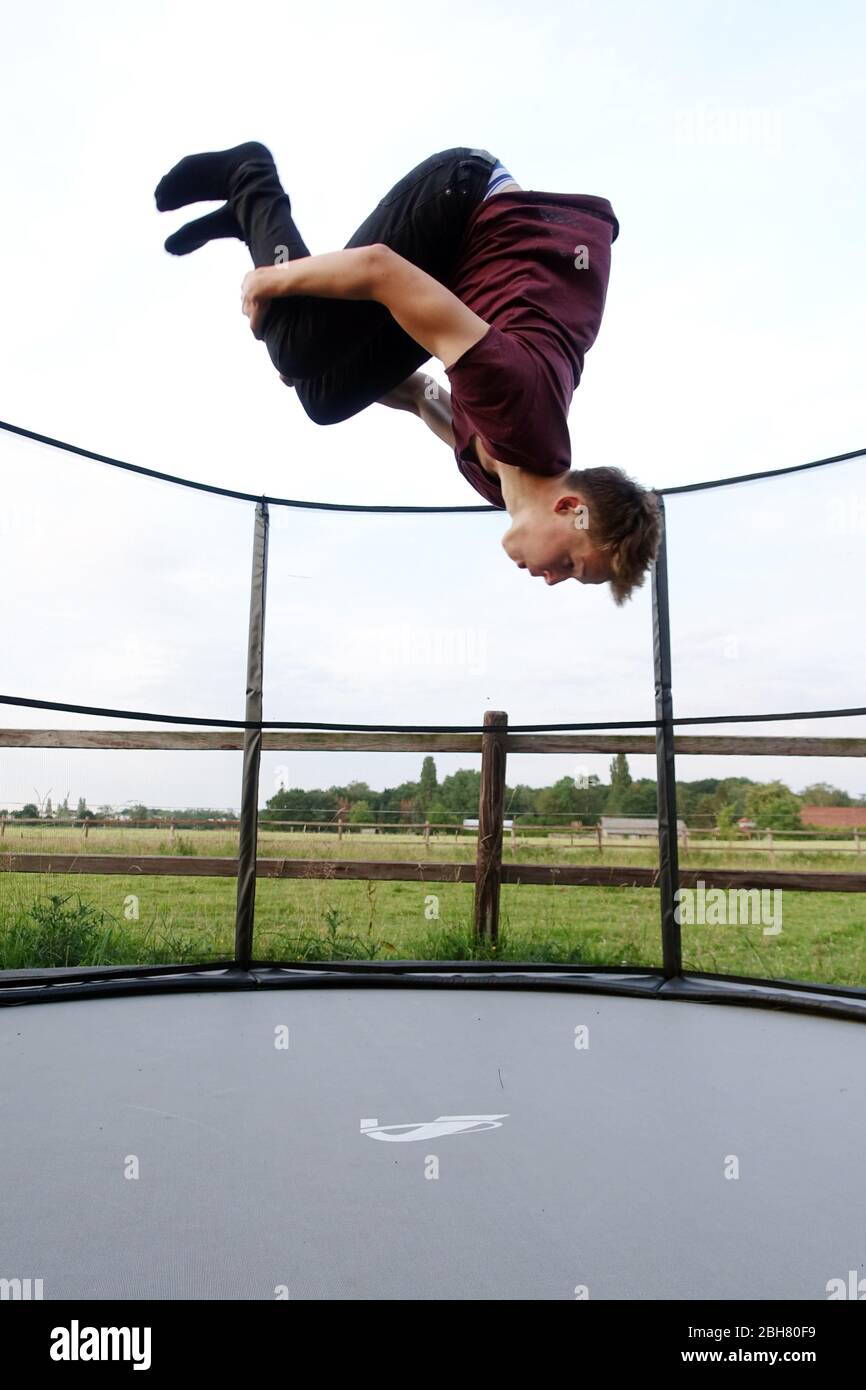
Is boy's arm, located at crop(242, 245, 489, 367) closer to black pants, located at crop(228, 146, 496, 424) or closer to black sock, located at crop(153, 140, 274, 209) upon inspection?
black pants, located at crop(228, 146, 496, 424)

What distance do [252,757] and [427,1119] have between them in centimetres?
161

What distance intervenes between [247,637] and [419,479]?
33.1 inches

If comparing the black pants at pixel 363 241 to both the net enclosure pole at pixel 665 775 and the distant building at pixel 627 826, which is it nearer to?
the net enclosure pole at pixel 665 775

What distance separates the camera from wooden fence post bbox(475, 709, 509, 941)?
303 centimetres

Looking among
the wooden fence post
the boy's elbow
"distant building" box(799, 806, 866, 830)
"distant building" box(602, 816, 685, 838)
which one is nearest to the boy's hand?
A: the boy's elbow

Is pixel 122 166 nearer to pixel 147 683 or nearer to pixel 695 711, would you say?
pixel 147 683

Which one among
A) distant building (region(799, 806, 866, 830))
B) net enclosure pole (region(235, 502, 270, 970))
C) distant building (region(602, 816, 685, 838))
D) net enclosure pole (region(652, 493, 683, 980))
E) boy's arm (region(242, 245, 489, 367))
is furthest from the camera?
distant building (region(799, 806, 866, 830))

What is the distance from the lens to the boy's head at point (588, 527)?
1363 mm

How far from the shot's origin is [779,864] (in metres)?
4.70

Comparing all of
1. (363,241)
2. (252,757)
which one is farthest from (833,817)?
(363,241)

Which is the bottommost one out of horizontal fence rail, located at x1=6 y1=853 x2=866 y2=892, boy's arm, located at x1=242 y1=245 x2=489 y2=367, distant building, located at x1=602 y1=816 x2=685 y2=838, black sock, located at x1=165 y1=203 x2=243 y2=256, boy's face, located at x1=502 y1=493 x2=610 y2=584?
horizontal fence rail, located at x1=6 y1=853 x2=866 y2=892

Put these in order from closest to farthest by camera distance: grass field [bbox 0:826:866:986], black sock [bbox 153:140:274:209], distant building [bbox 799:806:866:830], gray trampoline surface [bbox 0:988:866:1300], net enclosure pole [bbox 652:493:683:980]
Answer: gray trampoline surface [bbox 0:988:866:1300]
black sock [bbox 153:140:274:209]
net enclosure pole [bbox 652:493:683:980]
grass field [bbox 0:826:866:986]
distant building [bbox 799:806:866:830]

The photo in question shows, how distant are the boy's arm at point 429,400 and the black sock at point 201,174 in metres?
0.44

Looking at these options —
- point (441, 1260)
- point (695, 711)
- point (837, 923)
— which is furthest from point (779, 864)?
point (441, 1260)
